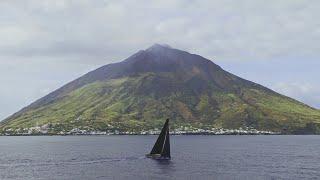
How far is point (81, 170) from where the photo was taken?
18412cm

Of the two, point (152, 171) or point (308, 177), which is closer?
point (308, 177)

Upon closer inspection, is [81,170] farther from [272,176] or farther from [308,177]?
[308,177]

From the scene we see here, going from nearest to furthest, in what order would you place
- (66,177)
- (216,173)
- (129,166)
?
(66,177)
(216,173)
(129,166)

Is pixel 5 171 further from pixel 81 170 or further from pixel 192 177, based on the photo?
pixel 192 177

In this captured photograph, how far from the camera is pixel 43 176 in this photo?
553 ft

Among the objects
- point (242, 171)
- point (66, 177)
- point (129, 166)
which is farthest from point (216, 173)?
point (66, 177)

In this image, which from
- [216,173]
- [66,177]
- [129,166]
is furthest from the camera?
[129,166]

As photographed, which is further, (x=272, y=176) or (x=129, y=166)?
(x=129, y=166)

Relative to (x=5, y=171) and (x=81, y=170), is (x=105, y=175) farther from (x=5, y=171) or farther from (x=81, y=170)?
(x=5, y=171)

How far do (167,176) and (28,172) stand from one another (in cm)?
5213

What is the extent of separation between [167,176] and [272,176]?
36.5 meters

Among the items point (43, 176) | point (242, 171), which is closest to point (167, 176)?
point (242, 171)

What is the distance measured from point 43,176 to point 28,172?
13577 millimetres

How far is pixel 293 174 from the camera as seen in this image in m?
177
